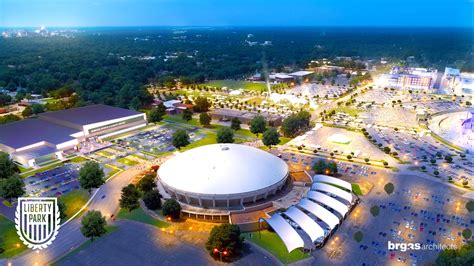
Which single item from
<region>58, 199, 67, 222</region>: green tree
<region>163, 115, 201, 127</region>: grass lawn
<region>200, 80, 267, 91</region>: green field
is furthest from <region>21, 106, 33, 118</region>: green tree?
<region>200, 80, 267, 91</region>: green field

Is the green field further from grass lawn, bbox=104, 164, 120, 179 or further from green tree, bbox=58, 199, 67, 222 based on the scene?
green tree, bbox=58, 199, 67, 222

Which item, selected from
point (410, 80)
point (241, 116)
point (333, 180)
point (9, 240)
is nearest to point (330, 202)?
point (333, 180)

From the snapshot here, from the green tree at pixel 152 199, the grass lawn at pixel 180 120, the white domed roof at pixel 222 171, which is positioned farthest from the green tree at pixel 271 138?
the green tree at pixel 152 199

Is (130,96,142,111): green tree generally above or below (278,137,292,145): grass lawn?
above

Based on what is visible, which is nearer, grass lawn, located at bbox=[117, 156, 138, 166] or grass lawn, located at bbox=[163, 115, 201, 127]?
grass lawn, located at bbox=[117, 156, 138, 166]

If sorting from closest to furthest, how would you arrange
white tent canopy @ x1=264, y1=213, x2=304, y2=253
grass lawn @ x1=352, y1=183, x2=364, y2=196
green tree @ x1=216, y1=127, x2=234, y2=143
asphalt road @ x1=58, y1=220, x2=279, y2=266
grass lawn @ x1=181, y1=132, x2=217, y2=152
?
asphalt road @ x1=58, y1=220, x2=279, y2=266, white tent canopy @ x1=264, y1=213, x2=304, y2=253, grass lawn @ x1=352, y1=183, x2=364, y2=196, green tree @ x1=216, y1=127, x2=234, y2=143, grass lawn @ x1=181, y1=132, x2=217, y2=152

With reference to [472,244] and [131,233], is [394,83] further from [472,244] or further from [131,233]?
[131,233]

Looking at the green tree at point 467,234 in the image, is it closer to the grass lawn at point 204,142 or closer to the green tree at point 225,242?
the green tree at point 225,242
